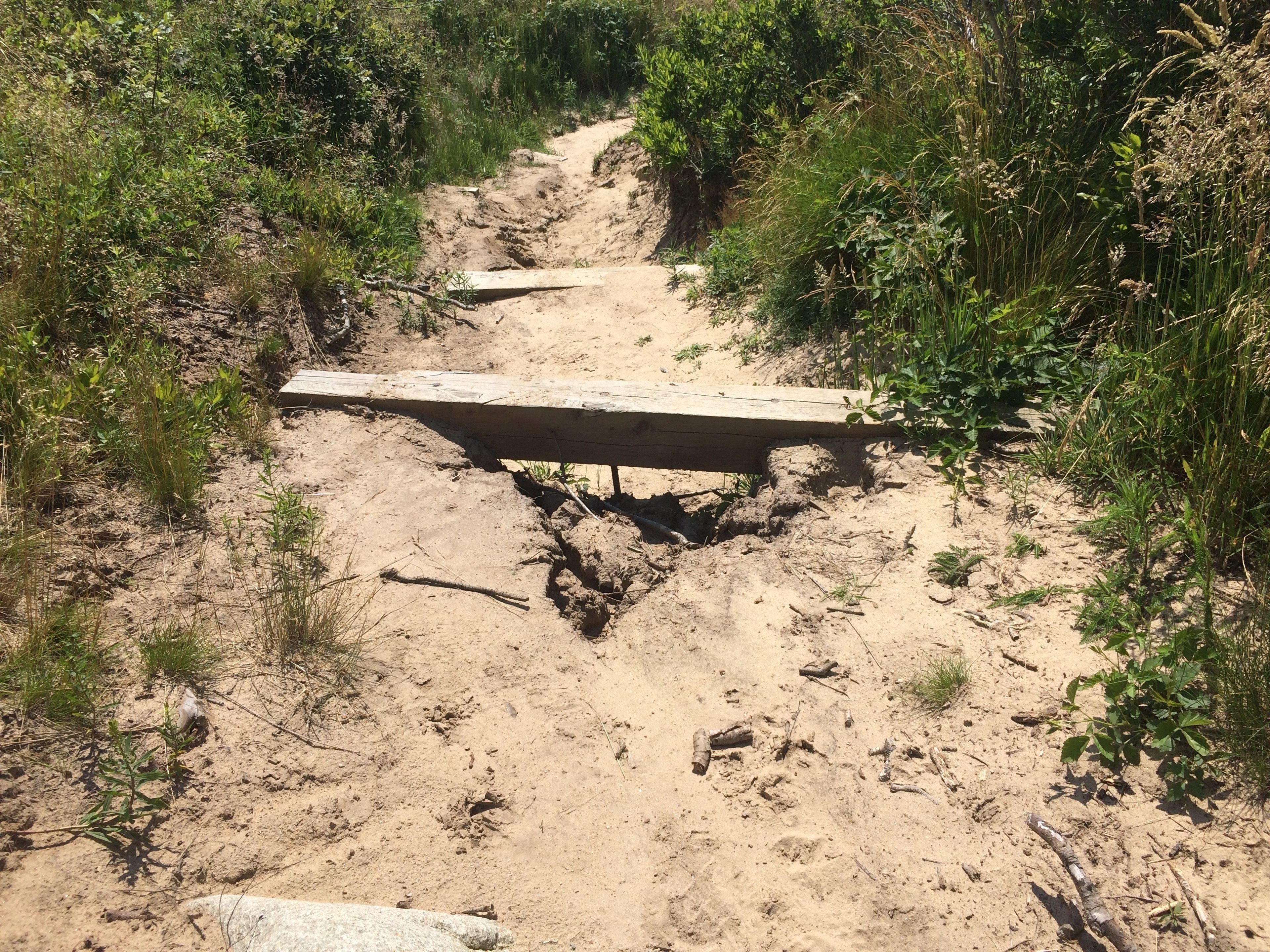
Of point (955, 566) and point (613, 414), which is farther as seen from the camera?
point (613, 414)

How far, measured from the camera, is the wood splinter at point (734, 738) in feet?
10.0

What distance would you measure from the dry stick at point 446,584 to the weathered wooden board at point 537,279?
353cm

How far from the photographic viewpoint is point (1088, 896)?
7.88ft

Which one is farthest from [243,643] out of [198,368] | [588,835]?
[198,368]

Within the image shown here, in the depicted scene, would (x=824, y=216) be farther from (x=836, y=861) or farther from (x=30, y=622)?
(x=30, y=622)

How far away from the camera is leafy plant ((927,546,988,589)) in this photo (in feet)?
11.4

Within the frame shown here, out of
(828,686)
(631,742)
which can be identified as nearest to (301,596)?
(631,742)

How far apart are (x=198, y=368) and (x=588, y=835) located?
335 centimetres

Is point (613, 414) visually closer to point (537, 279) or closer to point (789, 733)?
point (789, 733)

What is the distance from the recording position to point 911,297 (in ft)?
14.7

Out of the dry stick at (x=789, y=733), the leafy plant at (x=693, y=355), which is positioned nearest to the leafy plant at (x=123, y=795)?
the dry stick at (x=789, y=733)

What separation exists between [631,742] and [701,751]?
245mm

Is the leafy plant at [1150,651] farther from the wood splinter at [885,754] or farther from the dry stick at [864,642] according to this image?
the dry stick at [864,642]

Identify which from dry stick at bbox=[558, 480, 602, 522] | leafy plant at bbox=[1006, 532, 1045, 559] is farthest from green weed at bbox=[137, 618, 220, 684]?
leafy plant at bbox=[1006, 532, 1045, 559]
